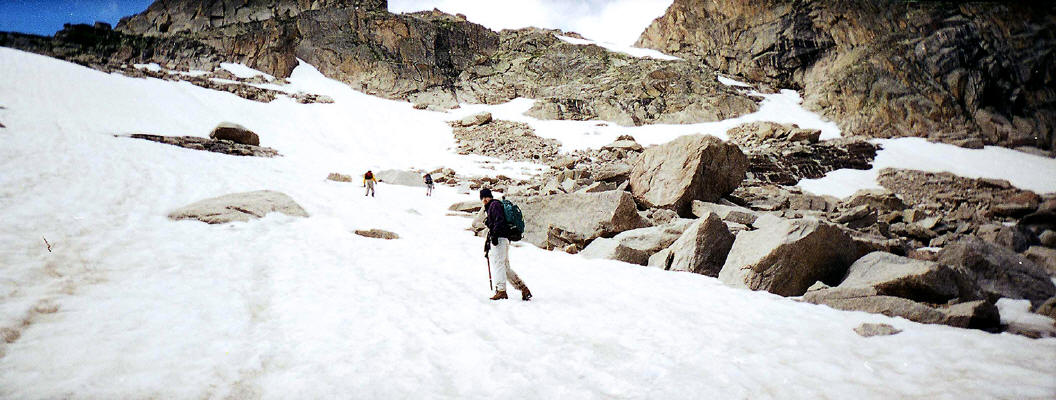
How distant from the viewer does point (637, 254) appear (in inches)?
348

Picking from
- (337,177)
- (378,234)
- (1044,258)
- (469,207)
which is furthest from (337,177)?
(1044,258)

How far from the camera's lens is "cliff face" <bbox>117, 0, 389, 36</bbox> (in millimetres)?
65000

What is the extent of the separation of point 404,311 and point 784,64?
63684 mm

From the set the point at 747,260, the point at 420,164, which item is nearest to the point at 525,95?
the point at 420,164

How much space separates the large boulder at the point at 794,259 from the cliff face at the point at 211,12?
7199 cm

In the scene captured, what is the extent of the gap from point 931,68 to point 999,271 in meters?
52.2

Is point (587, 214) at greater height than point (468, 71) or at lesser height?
lesser

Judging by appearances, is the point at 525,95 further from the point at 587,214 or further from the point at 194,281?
the point at 194,281

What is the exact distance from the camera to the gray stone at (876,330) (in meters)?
4.67

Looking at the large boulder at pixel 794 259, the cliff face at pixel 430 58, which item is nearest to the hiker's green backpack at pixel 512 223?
the large boulder at pixel 794 259

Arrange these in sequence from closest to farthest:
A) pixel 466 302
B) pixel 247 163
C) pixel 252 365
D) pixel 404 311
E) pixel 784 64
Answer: pixel 252 365, pixel 404 311, pixel 466 302, pixel 247 163, pixel 784 64

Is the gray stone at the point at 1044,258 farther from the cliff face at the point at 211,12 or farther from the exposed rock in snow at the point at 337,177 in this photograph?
the cliff face at the point at 211,12

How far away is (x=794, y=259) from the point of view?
6699 millimetres

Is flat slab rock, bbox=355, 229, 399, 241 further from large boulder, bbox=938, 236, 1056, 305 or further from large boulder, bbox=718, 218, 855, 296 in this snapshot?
large boulder, bbox=938, 236, 1056, 305
